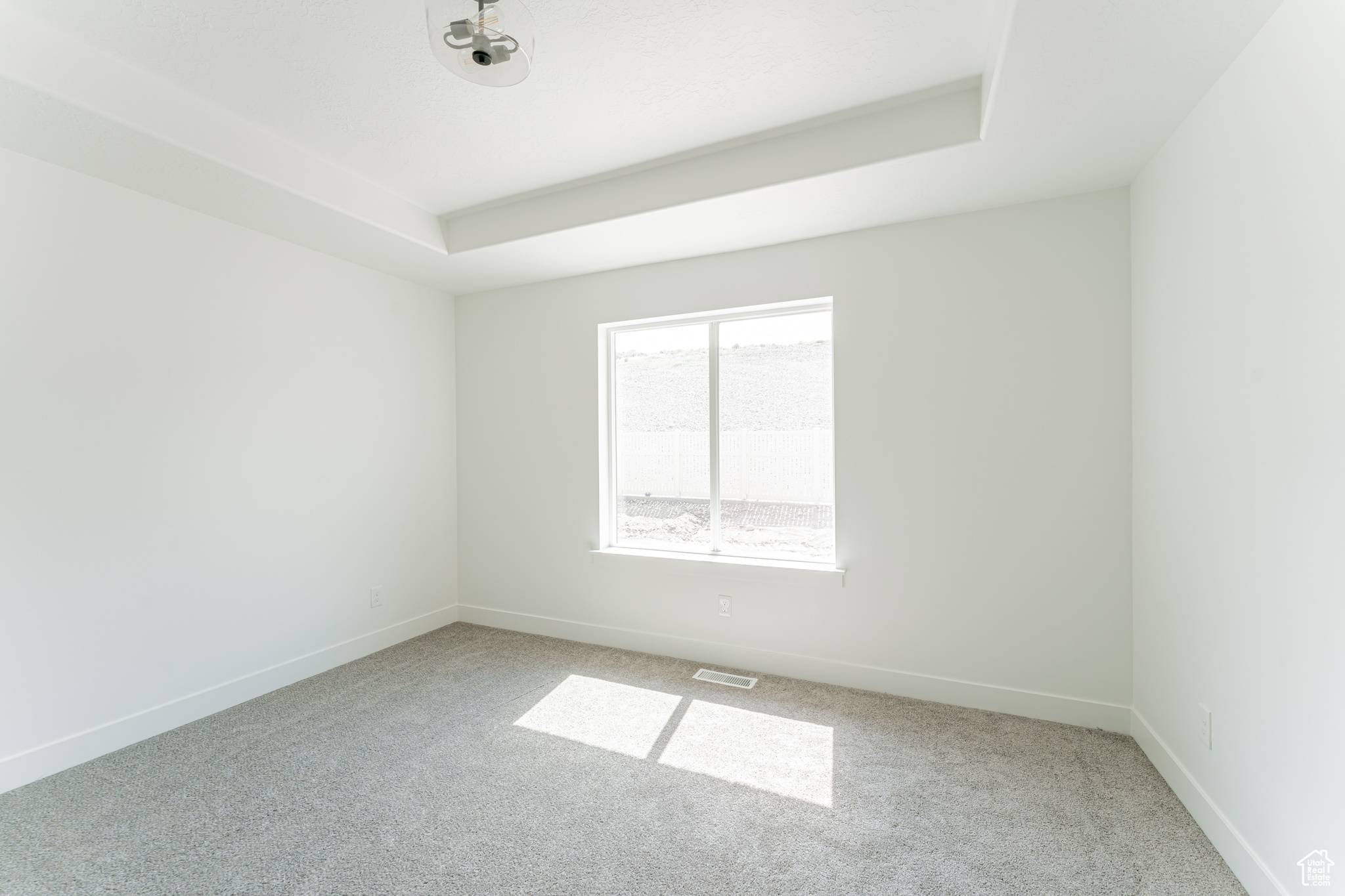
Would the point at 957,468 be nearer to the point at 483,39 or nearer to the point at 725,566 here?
the point at 725,566

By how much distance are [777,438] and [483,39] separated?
7.83ft

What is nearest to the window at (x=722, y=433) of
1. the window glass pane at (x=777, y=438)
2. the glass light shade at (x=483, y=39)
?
the window glass pane at (x=777, y=438)

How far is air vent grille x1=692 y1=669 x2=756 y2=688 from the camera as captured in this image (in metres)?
3.11

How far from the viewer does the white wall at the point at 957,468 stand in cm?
257

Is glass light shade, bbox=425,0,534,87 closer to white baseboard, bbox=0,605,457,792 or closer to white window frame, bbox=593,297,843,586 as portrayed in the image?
white window frame, bbox=593,297,843,586

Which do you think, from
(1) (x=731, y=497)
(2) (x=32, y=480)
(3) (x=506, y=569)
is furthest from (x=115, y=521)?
(1) (x=731, y=497)

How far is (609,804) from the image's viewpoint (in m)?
2.08

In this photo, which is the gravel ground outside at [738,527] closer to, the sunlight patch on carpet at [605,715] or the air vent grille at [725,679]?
the air vent grille at [725,679]

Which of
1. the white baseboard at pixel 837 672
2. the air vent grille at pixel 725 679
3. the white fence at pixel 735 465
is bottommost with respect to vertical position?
the air vent grille at pixel 725 679

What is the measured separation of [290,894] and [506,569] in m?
2.46

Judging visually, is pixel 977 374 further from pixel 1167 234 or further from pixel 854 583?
pixel 854 583

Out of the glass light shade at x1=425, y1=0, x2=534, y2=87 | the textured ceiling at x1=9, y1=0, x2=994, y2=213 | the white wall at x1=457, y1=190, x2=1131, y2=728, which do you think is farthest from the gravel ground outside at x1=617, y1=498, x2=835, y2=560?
the glass light shade at x1=425, y1=0, x2=534, y2=87

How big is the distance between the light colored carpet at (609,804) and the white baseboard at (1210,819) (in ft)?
0.14

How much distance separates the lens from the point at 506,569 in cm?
408
